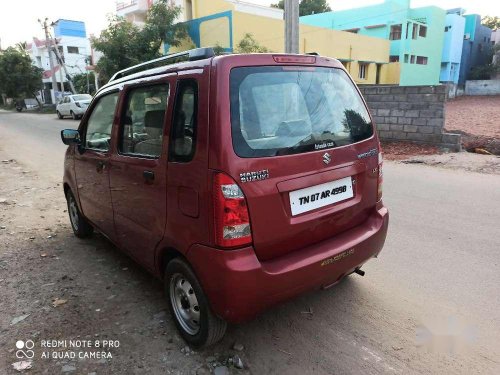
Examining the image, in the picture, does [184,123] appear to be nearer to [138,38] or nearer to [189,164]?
[189,164]

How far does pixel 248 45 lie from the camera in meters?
18.0

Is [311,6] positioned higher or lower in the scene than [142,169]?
higher

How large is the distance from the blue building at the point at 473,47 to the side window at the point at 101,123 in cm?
4737

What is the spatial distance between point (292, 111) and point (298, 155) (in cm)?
30

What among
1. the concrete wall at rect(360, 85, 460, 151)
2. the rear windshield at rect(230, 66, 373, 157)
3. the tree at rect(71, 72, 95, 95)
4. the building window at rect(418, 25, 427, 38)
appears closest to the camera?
the rear windshield at rect(230, 66, 373, 157)

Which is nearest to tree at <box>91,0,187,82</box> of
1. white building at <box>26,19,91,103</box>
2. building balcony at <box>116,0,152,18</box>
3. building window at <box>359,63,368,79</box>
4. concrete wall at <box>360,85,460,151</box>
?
building balcony at <box>116,0,152,18</box>

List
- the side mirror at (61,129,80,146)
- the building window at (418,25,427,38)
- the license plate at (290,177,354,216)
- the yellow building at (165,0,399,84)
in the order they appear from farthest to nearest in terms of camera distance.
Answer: the building window at (418,25,427,38) → the yellow building at (165,0,399,84) → the side mirror at (61,129,80,146) → the license plate at (290,177,354,216)

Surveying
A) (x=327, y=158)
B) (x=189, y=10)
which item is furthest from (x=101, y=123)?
(x=189, y=10)

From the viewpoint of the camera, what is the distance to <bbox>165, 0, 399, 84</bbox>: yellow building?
1881 centimetres

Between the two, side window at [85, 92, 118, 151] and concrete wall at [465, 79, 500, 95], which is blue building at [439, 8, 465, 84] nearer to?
concrete wall at [465, 79, 500, 95]

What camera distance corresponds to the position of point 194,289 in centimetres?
234

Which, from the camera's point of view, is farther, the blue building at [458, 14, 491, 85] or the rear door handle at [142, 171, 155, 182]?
the blue building at [458, 14, 491, 85]

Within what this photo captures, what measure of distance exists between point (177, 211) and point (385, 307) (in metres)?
1.76

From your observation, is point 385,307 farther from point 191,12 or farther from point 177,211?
point 191,12
